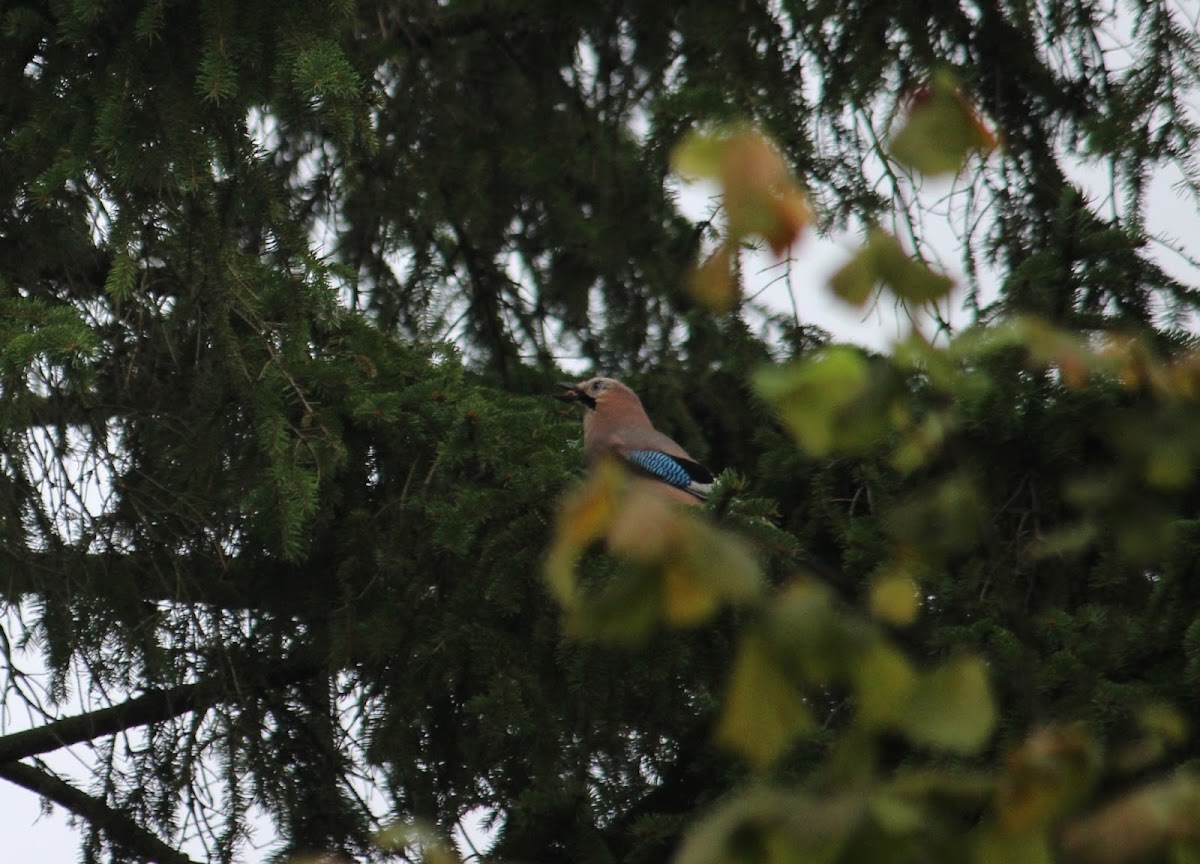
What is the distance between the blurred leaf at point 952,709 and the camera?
116 centimetres

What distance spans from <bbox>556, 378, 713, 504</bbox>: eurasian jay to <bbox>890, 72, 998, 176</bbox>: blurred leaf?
3.73 meters

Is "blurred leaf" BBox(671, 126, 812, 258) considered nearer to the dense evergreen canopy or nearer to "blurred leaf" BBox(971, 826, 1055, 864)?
"blurred leaf" BBox(971, 826, 1055, 864)

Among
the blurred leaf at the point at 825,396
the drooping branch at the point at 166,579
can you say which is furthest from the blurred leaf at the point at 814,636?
the drooping branch at the point at 166,579

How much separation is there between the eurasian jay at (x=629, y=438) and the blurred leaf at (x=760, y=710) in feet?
12.3

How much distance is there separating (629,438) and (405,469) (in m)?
1.73

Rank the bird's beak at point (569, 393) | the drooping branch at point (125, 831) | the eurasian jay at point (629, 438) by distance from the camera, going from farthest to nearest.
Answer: the bird's beak at point (569, 393) < the eurasian jay at point (629, 438) < the drooping branch at point (125, 831)

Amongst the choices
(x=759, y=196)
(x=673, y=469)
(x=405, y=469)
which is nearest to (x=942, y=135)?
(x=759, y=196)

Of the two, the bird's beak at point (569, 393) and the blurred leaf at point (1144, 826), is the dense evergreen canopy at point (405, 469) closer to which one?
the bird's beak at point (569, 393)

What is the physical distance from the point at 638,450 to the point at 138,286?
6.93ft

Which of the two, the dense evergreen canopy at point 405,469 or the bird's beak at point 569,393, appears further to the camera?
the bird's beak at point 569,393

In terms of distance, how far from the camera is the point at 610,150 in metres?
5.78

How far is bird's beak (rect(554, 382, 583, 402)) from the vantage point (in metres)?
5.74

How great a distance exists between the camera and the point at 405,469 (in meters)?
4.08

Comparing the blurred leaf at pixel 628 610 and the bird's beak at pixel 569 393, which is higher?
the bird's beak at pixel 569 393
